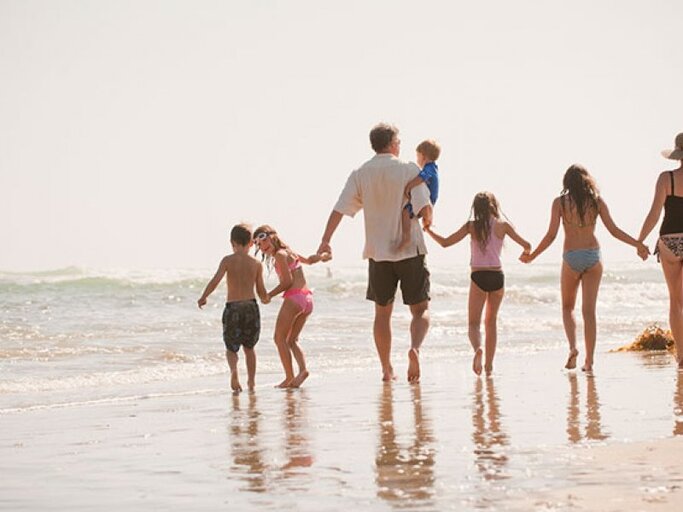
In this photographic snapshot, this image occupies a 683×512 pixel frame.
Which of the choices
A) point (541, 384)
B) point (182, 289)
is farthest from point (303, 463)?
point (182, 289)

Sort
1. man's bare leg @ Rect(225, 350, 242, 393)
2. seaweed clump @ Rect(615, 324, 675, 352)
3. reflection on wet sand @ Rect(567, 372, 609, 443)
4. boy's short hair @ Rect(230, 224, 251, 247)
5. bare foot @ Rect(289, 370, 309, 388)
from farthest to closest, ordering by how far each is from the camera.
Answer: seaweed clump @ Rect(615, 324, 675, 352), boy's short hair @ Rect(230, 224, 251, 247), bare foot @ Rect(289, 370, 309, 388), man's bare leg @ Rect(225, 350, 242, 393), reflection on wet sand @ Rect(567, 372, 609, 443)

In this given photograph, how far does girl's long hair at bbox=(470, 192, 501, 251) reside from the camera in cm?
1084

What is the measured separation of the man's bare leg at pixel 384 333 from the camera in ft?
32.8

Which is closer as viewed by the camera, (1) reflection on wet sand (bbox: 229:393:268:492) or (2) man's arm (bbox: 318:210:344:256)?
(1) reflection on wet sand (bbox: 229:393:268:492)

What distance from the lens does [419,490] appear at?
494 centimetres

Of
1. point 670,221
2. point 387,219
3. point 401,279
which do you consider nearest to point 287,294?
point 401,279

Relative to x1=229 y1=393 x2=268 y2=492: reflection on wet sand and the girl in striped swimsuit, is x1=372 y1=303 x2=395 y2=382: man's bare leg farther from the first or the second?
the girl in striped swimsuit

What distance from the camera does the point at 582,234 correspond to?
10.3m

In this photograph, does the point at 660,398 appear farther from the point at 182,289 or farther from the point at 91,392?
the point at 182,289

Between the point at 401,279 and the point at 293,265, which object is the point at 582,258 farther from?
the point at 293,265

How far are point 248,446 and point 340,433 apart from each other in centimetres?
59

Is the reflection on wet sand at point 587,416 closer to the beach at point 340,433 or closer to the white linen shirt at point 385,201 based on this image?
the beach at point 340,433

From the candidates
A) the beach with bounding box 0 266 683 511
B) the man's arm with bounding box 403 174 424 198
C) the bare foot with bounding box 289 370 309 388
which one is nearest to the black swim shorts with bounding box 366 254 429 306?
the man's arm with bounding box 403 174 424 198

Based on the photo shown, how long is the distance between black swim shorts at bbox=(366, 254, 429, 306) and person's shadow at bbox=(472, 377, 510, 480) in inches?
44.2
